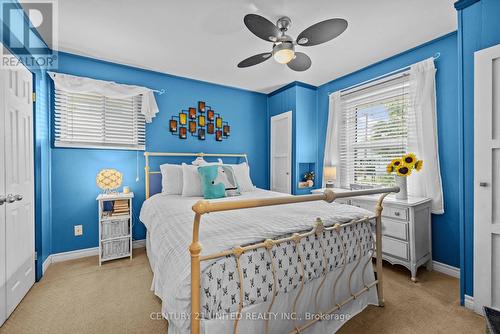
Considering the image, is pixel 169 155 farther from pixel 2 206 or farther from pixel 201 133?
pixel 2 206

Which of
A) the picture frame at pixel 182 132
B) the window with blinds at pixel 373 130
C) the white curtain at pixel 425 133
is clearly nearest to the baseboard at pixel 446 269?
the white curtain at pixel 425 133

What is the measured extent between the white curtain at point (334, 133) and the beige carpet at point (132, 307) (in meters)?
1.73

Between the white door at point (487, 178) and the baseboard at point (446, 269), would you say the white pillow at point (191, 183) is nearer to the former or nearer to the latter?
the white door at point (487, 178)

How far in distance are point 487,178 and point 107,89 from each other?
402 cm

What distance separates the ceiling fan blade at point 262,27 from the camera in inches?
66.2

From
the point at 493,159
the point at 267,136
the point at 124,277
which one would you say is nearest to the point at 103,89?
the point at 124,277

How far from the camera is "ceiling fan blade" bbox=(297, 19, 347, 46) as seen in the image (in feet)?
5.68

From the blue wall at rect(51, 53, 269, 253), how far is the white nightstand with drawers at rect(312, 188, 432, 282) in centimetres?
233

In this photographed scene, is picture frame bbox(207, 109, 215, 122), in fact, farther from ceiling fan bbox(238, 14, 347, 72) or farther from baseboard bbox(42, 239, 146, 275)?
baseboard bbox(42, 239, 146, 275)

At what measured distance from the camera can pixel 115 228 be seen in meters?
2.68

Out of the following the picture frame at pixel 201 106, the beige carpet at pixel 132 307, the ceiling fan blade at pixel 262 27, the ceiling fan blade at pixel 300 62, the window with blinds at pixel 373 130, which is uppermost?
the ceiling fan blade at pixel 262 27

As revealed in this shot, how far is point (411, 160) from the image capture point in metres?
2.47

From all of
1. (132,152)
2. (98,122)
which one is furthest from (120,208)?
(98,122)

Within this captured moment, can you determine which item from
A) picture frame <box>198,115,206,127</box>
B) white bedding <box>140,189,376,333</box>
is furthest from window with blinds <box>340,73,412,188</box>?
picture frame <box>198,115,206,127</box>
